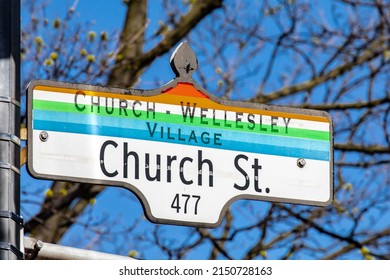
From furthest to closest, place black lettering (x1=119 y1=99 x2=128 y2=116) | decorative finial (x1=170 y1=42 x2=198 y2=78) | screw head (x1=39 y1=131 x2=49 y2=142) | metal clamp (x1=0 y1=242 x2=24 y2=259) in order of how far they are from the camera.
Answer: decorative finial (x1=170 y1=42 x2=198 y2=78) < black lettering (x1=119 y1=99 x2=128 y2=116) < screw head (x1=39 y1=131 x2=49 y2=142) < metal clamp (x1=0 y1=242 x2=24 y2=259)

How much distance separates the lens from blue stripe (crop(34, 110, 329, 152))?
11.2 feet

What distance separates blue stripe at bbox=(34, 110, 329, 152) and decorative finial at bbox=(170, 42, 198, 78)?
0.18 m

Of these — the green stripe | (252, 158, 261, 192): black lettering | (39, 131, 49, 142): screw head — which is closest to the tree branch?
the green stripe

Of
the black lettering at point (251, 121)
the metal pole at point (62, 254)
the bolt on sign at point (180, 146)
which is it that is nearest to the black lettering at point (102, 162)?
the bolt on sign at point (180, 146)

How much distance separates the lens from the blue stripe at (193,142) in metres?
3.40

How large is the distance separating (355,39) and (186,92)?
828cm

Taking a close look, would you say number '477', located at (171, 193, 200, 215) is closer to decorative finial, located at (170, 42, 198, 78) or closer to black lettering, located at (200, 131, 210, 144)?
black lettering, located at (200, 131, 210, 144)

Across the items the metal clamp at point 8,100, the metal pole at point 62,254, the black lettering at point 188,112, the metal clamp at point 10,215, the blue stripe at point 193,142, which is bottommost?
the metal pole at point 62,254

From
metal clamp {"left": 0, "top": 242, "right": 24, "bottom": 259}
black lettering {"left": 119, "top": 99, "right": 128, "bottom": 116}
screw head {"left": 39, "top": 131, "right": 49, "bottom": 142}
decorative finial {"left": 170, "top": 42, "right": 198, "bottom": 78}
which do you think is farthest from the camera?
decorative finial {"left": 170, "top": 42, "right": 198, "bottom": 78}

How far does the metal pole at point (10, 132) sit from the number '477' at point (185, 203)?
458 millimetres

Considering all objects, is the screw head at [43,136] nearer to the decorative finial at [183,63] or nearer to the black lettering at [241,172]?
the decorative finial at [183,63]
